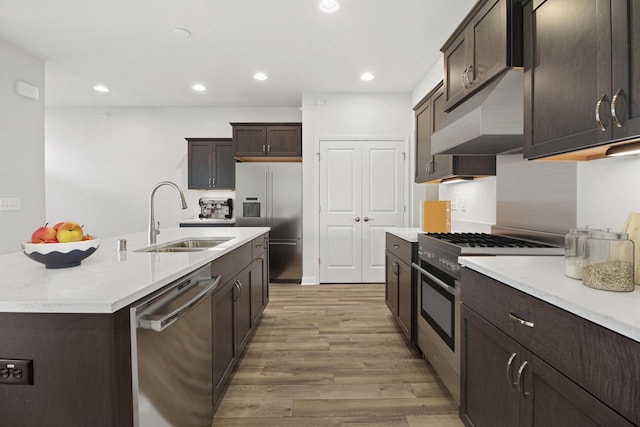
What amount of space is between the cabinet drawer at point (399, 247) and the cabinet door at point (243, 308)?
1277mm

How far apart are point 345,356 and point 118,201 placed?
5038 millimetres

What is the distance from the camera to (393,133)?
473 cm

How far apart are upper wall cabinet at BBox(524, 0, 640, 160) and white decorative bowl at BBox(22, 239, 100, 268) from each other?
197cm

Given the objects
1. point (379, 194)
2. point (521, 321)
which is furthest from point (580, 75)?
point (379, 194)

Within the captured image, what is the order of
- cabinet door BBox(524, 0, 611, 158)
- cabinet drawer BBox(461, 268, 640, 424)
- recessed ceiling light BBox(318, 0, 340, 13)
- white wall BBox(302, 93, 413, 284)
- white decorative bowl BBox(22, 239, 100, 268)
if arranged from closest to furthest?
cabinet drawer BBox(461, 268, 640, 424) → cabinet door BBox(524, 0, 611, 158) → white decorative bowl BBox(22, 239, 100, 268) → recessed ceiling light BBox(318, 0, 340, 13) → white wall BBox(302, 93, 413, 284)

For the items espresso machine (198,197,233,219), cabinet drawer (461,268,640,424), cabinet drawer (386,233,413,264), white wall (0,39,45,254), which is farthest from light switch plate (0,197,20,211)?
cabinet drawer (461,268,640,424)

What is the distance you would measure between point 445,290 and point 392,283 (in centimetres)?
122

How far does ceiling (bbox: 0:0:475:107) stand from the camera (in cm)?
271

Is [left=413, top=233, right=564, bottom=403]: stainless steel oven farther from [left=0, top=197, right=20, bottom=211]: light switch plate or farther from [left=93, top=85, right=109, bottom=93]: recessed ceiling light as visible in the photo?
[left=93, top=85, right=109, bottom=93]: recessed ceiling light

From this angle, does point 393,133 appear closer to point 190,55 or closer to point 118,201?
point 190,55

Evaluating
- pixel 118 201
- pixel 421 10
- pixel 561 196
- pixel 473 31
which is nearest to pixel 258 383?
pixel 561 196

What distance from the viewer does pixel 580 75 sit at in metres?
1.18

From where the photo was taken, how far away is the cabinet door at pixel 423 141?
2.91 metres

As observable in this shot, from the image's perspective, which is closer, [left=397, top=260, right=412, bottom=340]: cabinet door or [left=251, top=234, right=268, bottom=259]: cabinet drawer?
[left=397, top=260, right=412, bottom=340]: cabinet door
